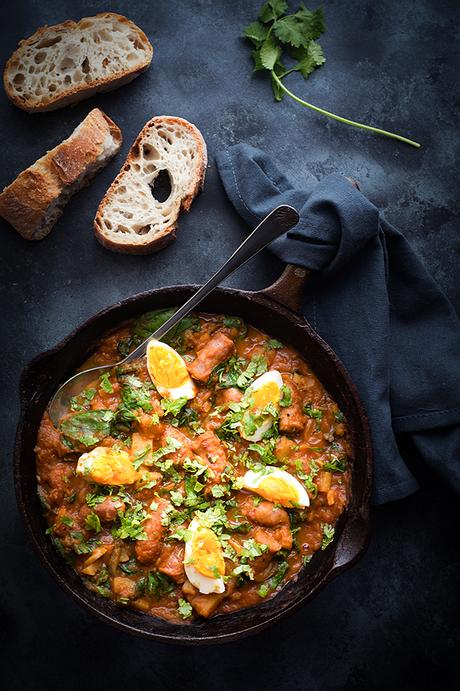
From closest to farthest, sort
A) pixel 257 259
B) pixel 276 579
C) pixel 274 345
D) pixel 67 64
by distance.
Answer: pixel 276 579 → pixel 274 345 → pixel 257 259 → pixel 67 64

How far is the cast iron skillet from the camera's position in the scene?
3.54 metres

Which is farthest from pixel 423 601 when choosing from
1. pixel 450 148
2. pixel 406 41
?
pixel 406 41

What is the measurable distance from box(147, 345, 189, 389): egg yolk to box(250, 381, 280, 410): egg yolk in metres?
0.40

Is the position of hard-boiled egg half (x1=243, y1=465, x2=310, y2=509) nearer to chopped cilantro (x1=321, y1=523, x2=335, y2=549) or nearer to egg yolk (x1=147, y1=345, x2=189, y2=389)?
chopped cilantro (x1=321, y1=523, x2=335, y2=549)

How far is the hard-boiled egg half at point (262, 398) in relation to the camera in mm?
3736

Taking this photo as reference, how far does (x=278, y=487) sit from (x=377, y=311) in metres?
1.17

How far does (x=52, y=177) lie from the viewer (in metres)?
4.09

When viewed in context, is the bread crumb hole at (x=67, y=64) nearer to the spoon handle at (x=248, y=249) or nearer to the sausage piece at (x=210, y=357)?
the spoon handle at (x=248, y=249)

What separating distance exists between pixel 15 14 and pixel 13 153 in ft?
2.98

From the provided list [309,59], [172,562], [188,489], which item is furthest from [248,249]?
[172,562]

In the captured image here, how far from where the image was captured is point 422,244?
4254 mm

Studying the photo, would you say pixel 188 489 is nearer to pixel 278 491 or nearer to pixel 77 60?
pixel 278 491

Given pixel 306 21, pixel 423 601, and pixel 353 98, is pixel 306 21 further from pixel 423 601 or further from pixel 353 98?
pixel 423 601

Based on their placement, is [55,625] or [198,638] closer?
[198,638]
